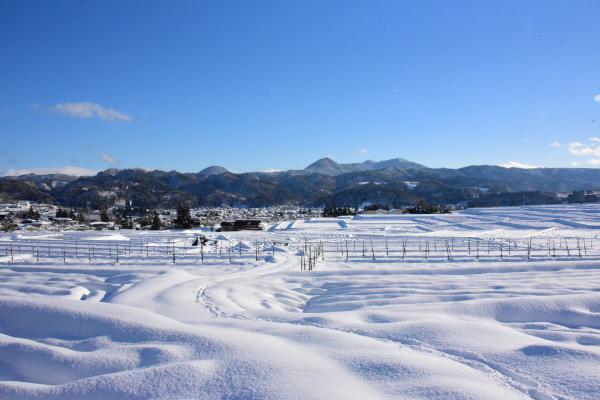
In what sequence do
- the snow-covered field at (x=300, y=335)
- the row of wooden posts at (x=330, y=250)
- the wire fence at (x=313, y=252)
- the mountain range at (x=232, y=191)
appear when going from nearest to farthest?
the snow-covered field at (x=300, y=335)
the wire fence at (x=313, y=252)
the row of wooden posts at (x=330, y=250)
the mountain range at (x=232, y=191)

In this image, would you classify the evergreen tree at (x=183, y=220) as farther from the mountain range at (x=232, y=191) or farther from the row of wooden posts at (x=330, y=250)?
the mountain range at (x=232, y=191)

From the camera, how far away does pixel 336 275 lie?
57.7 feet

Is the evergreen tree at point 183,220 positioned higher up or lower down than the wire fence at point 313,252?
higher up

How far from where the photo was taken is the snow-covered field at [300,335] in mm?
5695

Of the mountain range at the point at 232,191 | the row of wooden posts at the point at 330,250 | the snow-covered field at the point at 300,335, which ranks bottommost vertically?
the row of wooden posts at the point at 330,250

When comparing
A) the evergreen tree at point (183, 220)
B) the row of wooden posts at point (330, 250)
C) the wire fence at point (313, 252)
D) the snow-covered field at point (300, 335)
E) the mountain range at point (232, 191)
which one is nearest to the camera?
the snow-covered field at point (300, 335)

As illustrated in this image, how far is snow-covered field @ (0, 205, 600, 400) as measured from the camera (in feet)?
18.7

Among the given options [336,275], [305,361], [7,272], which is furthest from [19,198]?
[305,361]

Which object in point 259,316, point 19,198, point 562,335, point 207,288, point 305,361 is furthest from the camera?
point 19,198

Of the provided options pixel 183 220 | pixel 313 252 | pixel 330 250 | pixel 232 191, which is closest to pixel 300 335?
pixel 313 252

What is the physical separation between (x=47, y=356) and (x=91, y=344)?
77cm

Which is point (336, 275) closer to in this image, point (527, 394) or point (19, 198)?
point (527, 394)

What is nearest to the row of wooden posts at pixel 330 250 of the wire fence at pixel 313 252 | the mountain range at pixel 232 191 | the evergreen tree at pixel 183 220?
the wire fence at pixel 313 252

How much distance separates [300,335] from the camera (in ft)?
25.6
